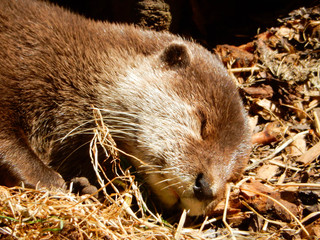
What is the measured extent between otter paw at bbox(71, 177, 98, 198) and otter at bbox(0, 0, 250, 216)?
0.38 feet

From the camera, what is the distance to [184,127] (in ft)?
8.87

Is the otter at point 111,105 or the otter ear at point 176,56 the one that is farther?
the otter ear at point 176,56

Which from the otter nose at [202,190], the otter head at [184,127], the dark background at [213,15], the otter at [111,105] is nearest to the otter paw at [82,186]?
the otter at [111,105]

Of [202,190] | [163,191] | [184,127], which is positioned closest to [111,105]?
[184,127]

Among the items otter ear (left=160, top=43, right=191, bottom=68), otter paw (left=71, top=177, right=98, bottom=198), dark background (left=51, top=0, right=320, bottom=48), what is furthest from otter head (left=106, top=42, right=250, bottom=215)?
dark background (left=51, top=0, right=320, bottom=48)

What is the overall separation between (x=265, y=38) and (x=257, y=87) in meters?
0.92

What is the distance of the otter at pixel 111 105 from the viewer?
8.73 feet

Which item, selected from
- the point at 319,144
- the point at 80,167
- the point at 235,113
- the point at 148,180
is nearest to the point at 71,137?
the point at 80,167

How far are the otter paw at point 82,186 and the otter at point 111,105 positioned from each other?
0.11 metres

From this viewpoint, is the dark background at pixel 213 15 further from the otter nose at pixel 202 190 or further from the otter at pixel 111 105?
the otter nose at pixel 202 190

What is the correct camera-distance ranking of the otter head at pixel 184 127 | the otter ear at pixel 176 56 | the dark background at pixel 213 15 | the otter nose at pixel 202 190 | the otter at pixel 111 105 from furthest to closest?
1. the dark background at pixel 213 15
2. the otter ear at pixel 176 56
3. the otter at pixel 111 105
4. the otter head at pixel 184 127
5. the otter nose at pixel 202 190

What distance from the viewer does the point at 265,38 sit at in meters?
4.78

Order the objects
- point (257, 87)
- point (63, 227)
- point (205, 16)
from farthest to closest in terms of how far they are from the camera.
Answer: point (205, 16), point (257, 87), point (63, 227)

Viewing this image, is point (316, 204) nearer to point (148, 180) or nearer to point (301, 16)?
point (148, 180)
